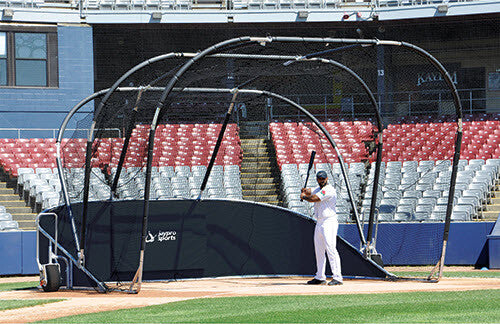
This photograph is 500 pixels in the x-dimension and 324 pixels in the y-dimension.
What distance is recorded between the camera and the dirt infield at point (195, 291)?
1002 centimetres

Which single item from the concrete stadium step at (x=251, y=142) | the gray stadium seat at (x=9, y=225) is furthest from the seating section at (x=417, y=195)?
the gray stadium seat at (x=9, y=225)

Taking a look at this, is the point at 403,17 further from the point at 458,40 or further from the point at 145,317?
the point at 145,317

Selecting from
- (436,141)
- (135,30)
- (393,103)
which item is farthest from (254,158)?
(135,30)

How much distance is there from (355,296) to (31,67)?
2069 cm

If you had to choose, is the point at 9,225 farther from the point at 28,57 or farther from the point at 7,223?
the point at 28,57

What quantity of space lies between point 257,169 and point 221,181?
0.93m

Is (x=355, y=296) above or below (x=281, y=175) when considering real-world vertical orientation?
below

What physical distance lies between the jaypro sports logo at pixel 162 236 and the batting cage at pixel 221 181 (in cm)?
2

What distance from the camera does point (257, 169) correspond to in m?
16.1

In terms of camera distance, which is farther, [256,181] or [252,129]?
[252,129]

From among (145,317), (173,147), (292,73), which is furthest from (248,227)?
(145,317)

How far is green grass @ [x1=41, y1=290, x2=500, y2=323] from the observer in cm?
818

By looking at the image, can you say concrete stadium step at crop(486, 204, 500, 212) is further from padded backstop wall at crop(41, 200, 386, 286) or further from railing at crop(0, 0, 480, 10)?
railing at crop(0, 0, 480, 10)

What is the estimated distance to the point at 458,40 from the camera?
31.5m
